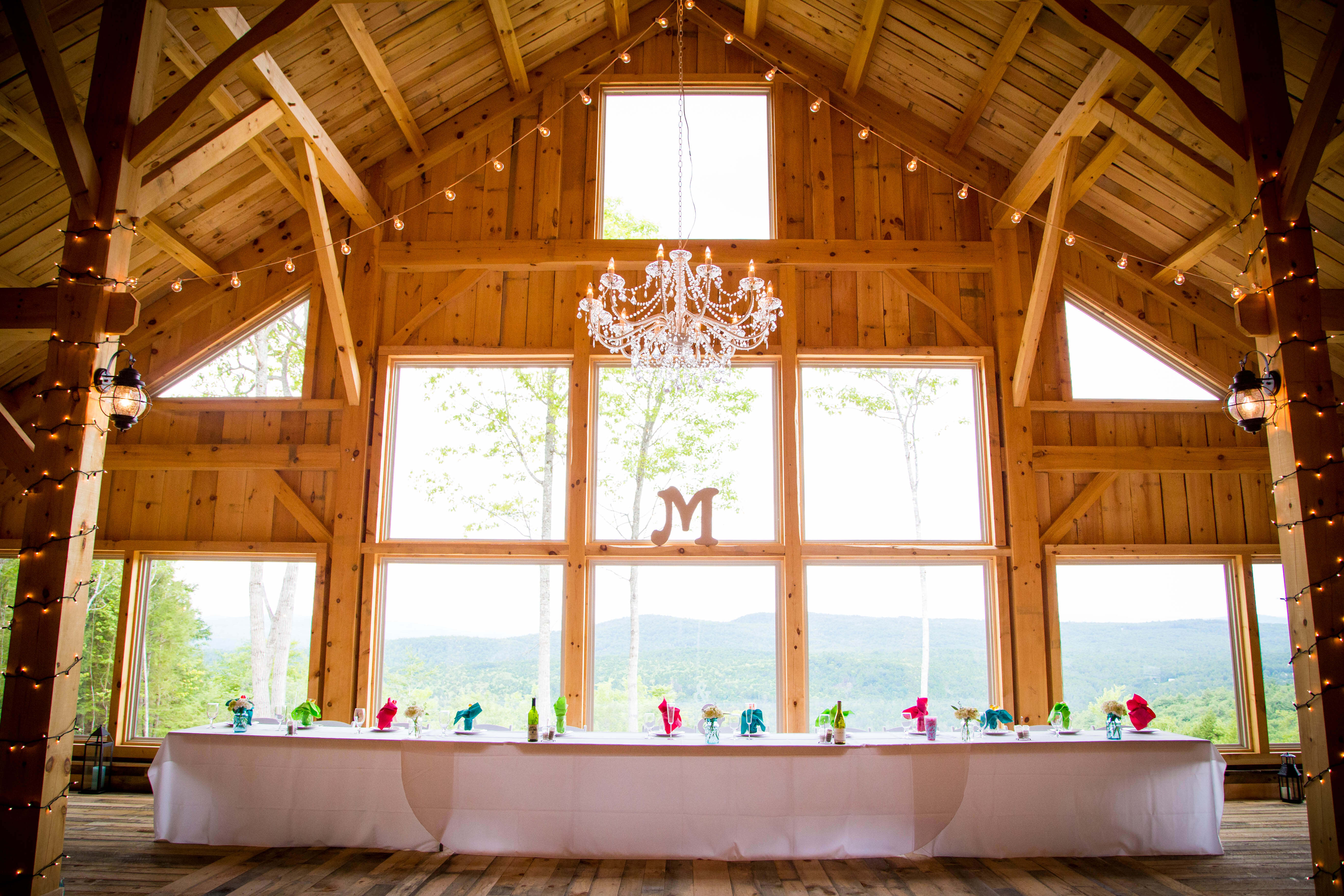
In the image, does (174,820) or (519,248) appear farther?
(519,248)

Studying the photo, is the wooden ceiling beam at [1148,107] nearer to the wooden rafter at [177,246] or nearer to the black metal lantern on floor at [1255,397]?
the black metal lantern on floor at [1255,397]

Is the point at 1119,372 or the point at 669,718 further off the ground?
the point at 1119,372

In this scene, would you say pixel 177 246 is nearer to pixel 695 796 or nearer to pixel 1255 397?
pixel 695 796

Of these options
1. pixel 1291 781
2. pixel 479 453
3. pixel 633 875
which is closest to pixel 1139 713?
pixel 1291 781

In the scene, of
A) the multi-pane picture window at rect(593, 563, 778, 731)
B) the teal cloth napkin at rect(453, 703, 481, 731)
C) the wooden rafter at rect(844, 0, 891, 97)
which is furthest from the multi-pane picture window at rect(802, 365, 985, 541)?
the teal cloth napkin at rect(453, 703, 481, 731)

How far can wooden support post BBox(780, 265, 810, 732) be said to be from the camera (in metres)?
6.25

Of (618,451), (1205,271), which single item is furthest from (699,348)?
(1205,271)

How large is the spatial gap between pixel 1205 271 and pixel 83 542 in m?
7.60

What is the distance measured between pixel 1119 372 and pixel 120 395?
267 inches

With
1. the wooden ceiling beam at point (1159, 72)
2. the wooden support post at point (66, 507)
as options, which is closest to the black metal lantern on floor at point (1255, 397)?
the wooden ceiling beam at point (1159, 72)

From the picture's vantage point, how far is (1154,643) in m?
6.48

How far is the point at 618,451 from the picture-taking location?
667cm

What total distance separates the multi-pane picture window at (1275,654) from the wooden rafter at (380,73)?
742 cm

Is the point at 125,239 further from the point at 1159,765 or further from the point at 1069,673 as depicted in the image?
the point at 1069,673
